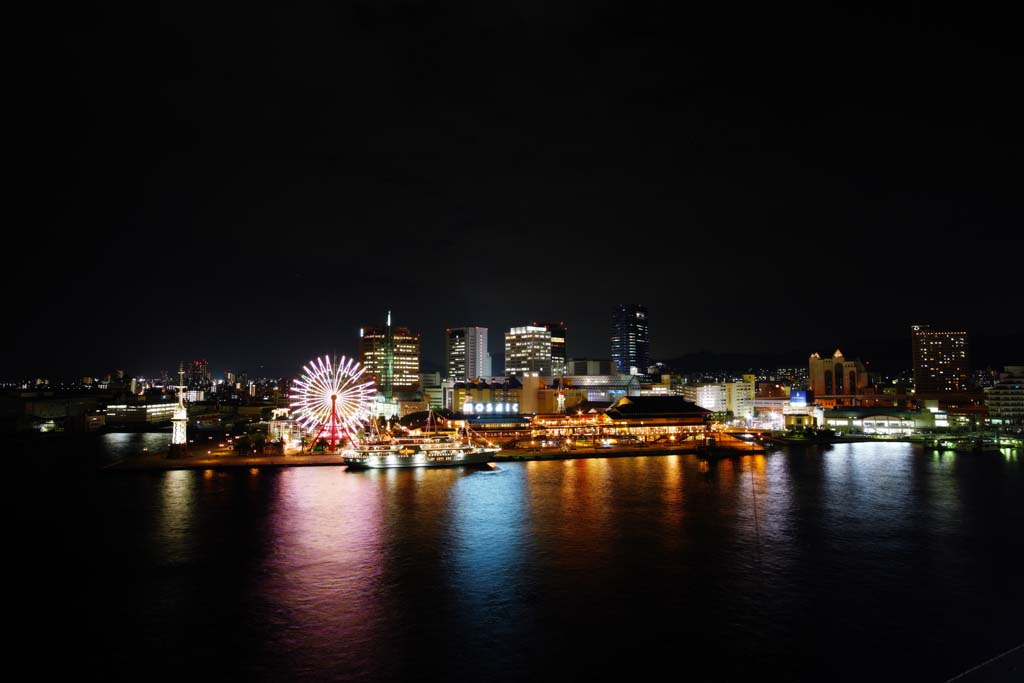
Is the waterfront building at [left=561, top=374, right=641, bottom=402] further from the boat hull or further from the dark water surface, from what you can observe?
the dark water surface

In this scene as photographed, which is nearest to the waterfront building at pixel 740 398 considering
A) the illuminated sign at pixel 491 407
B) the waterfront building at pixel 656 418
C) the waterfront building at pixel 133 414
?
the waterfront building at pixel 656 418

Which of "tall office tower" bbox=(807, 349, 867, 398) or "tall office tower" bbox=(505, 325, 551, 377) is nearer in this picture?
"tall office tower" bbox=(807, 349, 867, 398)

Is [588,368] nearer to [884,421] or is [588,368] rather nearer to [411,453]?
[884,421]

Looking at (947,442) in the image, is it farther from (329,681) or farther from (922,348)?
(922,348)

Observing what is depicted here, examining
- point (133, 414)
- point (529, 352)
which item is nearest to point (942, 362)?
point (529, 352)

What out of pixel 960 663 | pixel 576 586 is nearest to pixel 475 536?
pixel 576 586

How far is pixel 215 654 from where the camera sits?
34.7ft

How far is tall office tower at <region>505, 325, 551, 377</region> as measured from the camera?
94.1 meters

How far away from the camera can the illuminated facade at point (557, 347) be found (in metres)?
98.4

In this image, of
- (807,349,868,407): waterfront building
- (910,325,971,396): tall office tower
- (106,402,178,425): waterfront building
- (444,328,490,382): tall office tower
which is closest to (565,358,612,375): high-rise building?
(444,328,490,382): tall office tower

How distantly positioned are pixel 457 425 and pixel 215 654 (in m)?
37.0

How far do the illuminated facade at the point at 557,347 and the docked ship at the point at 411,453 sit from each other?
61.9 metres

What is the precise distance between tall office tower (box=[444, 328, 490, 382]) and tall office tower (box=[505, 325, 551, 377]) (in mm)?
12182

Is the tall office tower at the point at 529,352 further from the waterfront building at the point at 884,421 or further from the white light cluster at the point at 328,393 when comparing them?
the white light cluster at the point at 328,393
